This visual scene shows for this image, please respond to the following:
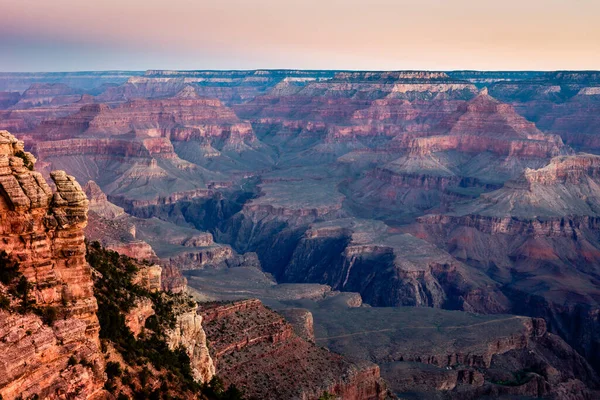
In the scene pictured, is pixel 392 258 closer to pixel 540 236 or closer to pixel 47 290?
pixel 540 236

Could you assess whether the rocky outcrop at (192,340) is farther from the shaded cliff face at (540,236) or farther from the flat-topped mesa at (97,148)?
the flat-topped mesa at (97,148)

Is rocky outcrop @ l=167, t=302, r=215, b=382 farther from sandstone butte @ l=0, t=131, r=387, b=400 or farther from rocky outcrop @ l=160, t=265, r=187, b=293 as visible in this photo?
rocky outcrop @ l=160, t=265, r=187, b=293

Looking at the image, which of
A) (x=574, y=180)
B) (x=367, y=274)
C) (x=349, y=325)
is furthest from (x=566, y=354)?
(x=574, y=180)

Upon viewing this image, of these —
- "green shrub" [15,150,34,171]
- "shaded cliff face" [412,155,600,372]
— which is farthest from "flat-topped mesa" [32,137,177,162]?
"green shrub" [15,150,34,171]

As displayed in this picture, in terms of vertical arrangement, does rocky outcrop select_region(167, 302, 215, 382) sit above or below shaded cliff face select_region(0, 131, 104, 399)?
below

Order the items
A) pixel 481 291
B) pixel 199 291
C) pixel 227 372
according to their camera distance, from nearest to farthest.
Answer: pixel 227 372, pixel 199 291, pixel 481 291

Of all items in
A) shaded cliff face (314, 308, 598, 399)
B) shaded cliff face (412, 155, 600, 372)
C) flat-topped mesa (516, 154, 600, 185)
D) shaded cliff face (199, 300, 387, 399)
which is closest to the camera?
shaded cliff face (199, 300, 387, 399)

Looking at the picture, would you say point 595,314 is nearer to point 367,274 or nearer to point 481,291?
point 481,291
